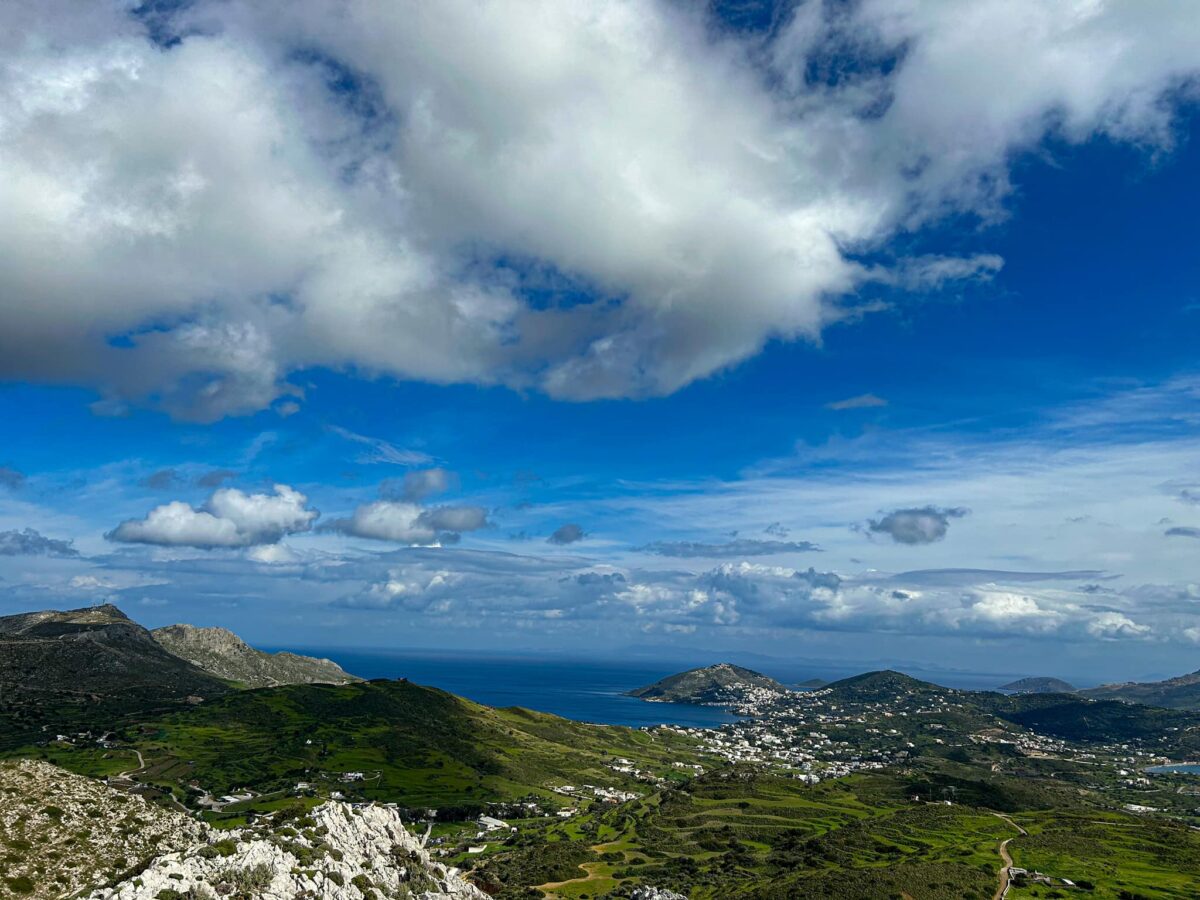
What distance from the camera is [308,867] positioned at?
198ft

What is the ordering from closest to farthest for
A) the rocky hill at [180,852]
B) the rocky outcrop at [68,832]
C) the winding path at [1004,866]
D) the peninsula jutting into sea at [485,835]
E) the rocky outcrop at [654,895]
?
the rocky hill at [180,852], the peninsula jutting into sea at [485,835], the rocky outcrop at [68,832], the rocky outcrop at [654,895], the winding path at [1004,866]

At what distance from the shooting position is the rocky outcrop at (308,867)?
51312mm

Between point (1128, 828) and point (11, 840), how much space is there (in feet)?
633

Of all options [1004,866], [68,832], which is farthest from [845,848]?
[68,832]

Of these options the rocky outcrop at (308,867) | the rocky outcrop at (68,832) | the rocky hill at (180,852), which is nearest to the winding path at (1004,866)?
the rocky outcrop at (308,867)

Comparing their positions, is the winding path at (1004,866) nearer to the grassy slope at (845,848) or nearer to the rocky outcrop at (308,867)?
the grassy slope at (845,848)

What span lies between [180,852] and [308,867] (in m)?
10.6

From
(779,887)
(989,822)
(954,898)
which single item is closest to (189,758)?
(779,887)

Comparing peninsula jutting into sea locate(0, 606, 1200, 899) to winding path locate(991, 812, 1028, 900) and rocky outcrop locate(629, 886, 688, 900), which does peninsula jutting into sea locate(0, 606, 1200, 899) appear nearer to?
winding path locate(991, 812, 1028, 900)

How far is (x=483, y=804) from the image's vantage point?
575 ft

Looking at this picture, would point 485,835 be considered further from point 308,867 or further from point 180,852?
point 180,852

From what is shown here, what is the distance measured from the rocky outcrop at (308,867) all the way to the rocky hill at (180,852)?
105 mm

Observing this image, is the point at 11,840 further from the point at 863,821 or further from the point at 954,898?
the point at 863,821

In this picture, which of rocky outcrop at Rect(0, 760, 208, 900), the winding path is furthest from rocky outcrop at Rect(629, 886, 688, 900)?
rocky outcrop at Rect(0, 760, 208, 900)
